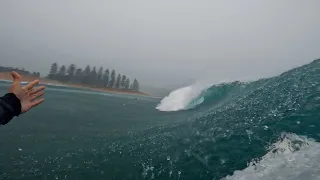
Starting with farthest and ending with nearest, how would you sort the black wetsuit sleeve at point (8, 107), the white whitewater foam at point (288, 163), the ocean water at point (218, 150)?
the ocean water at point (218, 150) → the white whitewater foam at point (288, 163) → the black wetsuit sleeve at point (8, 107)

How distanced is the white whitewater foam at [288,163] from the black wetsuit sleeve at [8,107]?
14.7 feet

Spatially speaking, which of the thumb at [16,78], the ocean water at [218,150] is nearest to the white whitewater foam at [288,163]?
the ocean water at [218,150]

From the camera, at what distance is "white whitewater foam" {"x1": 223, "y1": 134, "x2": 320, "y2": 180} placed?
479cm

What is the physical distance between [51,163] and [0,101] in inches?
278

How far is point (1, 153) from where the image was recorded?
34.2 feet

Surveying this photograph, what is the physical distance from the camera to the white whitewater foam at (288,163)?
479cm

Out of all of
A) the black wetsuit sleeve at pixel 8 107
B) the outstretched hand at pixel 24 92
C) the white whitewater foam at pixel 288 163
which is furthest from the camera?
the white whitewater foam at pixel 288 163

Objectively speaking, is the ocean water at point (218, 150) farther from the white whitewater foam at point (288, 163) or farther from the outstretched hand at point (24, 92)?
the outstretched hand at point (24, 92)

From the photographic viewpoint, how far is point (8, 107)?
3.04 meters

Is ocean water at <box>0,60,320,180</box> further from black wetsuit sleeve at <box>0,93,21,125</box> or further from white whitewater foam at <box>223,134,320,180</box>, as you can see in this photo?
black wetsuit sleeve at <box>0,93,21,125</box>

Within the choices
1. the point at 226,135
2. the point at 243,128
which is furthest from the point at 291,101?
the point at 226,135

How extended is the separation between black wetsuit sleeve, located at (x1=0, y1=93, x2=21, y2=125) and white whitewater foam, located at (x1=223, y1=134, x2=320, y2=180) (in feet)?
14.7

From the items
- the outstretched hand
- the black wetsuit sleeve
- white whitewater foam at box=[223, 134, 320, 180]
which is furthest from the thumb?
white whitewater foam at box=[223, 134, 320, 180]

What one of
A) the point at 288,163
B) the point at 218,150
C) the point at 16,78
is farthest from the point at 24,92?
the point at 218,150
